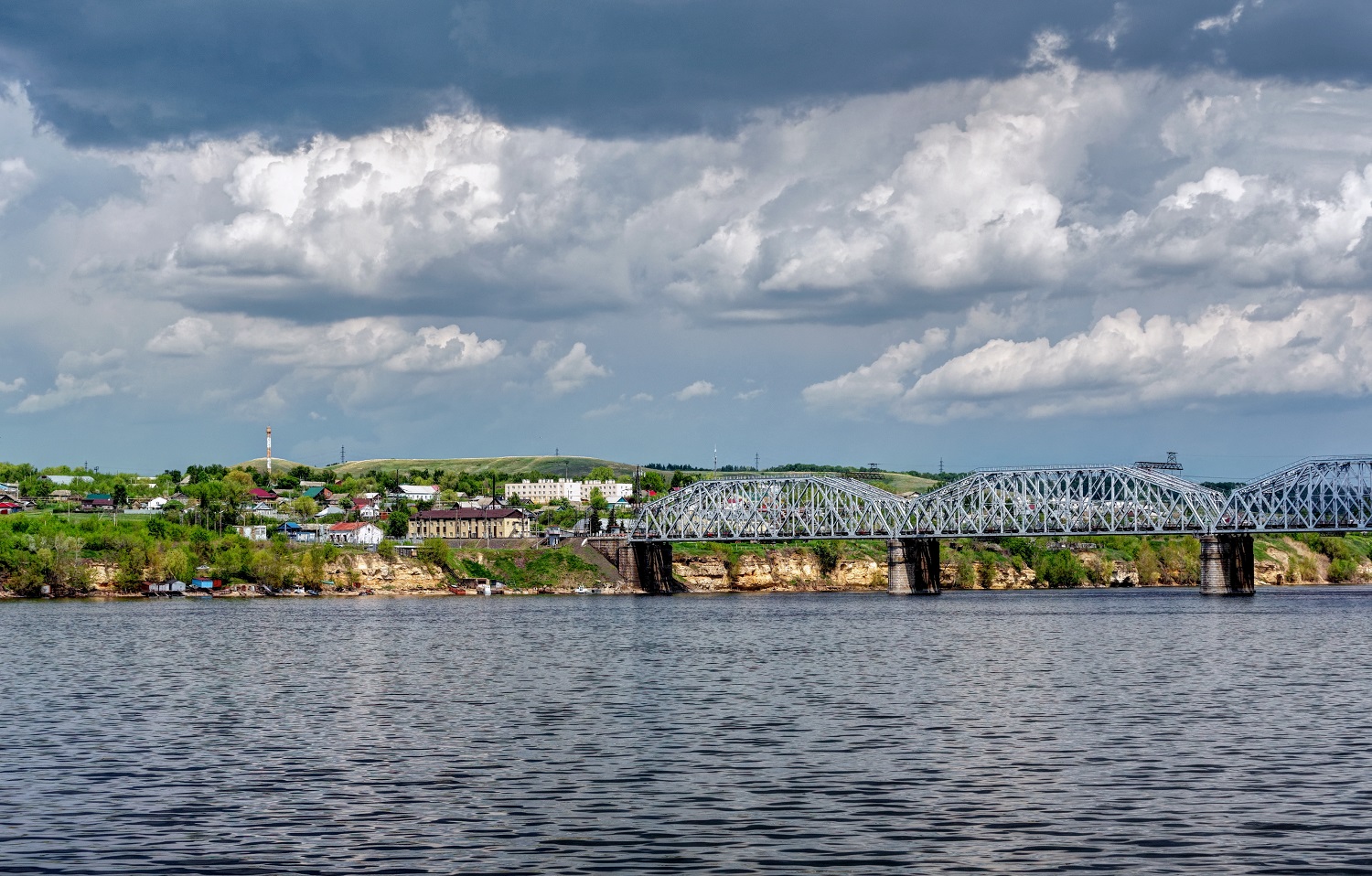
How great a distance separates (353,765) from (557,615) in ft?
386

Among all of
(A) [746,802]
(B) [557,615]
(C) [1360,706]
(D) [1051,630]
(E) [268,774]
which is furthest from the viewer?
(B) [557,615]

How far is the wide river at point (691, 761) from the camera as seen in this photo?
33.3 m

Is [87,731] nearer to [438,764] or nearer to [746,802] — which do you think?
[438,764]

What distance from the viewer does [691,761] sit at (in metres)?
46.6

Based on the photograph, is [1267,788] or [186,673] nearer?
[1267,788]

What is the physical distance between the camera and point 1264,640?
106 metres

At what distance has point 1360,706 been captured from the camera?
59.4 m

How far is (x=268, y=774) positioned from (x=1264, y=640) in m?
80.2

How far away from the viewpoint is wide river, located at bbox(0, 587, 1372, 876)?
3331 cm

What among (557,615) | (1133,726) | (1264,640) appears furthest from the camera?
(557,615)

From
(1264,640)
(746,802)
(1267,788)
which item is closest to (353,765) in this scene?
(746,802)

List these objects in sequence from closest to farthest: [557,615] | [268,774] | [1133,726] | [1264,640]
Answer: [268,774] → [1133,726] → [1264,640] → [557,615]

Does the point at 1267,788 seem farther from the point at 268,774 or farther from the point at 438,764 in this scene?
the point at 268,774

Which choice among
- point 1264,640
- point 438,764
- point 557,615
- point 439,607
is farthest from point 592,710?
point 439,607
